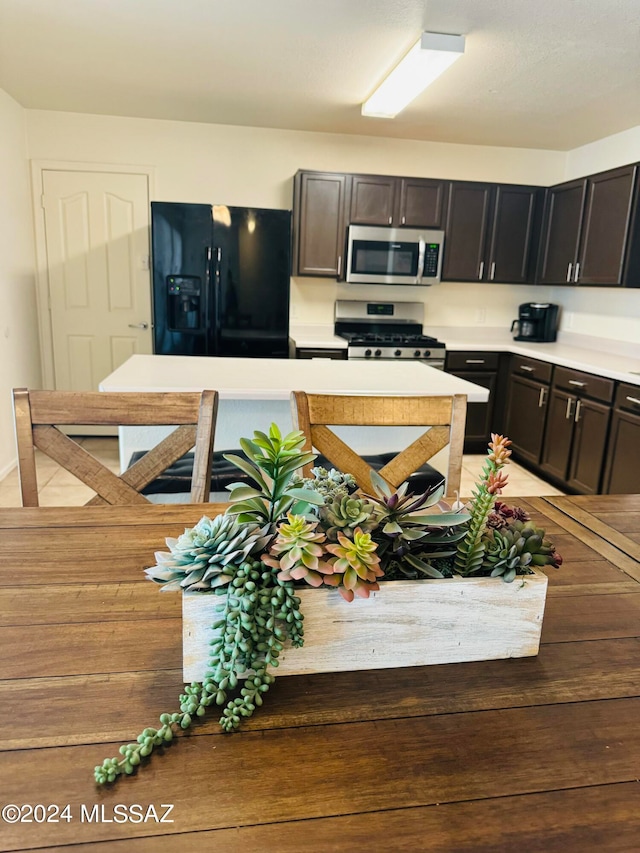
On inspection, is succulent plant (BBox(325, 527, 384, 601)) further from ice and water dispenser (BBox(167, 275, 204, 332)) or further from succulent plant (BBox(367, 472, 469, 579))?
ice and water dispenser (BBox(167, 275, 204, 332))

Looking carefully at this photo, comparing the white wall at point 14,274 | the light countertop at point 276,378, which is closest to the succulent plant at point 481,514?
the light countertop at point 276,378

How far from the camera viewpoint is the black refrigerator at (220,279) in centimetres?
415

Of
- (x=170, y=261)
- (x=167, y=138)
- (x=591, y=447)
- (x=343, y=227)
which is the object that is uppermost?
(x=167, y=138)

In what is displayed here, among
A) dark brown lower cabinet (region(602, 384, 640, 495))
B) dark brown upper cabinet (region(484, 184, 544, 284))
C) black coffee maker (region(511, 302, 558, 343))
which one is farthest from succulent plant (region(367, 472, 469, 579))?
black coffee maker (region(511, 302, 558, 343))

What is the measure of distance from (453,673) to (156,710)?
358 mm

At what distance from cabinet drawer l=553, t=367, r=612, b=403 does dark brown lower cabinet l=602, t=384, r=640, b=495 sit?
0.28ft

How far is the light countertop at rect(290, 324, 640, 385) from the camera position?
3.76m

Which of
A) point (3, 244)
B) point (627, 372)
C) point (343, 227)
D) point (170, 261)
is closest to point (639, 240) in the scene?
point (627, 372)

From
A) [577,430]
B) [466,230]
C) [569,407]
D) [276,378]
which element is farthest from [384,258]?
[276,378]

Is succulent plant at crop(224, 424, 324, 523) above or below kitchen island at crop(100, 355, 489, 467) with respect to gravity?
above

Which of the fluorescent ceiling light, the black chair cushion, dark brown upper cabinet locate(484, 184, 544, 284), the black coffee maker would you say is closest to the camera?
the black chair cushion

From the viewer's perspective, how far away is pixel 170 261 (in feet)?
13.8

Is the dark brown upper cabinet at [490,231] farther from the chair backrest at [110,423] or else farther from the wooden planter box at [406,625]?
the wooden planter box at [406,625]

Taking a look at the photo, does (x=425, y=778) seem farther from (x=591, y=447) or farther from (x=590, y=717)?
(x=591, y=447)
